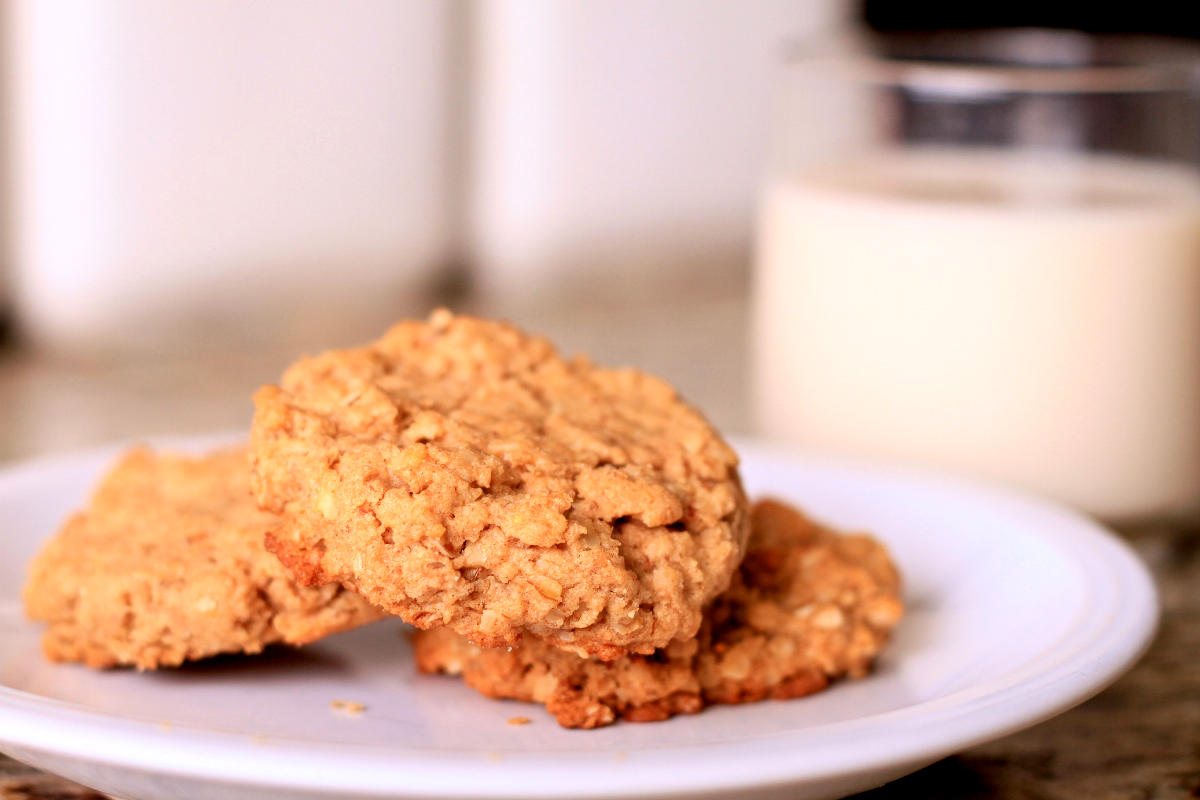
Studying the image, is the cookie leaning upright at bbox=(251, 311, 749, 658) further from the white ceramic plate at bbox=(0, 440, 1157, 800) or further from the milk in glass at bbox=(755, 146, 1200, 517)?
the milk in glass at bbox=(755, 146, 1200, 517)

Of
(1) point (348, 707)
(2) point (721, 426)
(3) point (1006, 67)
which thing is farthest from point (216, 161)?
(1) point (348, 707)

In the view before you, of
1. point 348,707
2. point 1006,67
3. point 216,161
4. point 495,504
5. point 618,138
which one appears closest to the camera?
point 495,504

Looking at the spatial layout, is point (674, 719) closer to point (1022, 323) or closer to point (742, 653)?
point (742, 653)

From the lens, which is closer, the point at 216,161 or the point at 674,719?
the point at 674,719

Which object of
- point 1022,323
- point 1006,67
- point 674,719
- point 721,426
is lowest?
point 721,426

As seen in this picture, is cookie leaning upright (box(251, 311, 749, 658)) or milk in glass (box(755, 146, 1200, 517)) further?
milk in glass (box(755, 146, 1200, 517))

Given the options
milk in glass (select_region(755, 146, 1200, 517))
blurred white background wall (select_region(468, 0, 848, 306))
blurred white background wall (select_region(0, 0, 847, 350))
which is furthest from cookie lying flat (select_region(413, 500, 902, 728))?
blurred white background wall (select_region(468, 0, 848, 306))
